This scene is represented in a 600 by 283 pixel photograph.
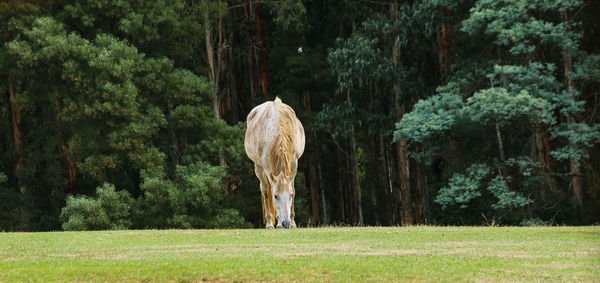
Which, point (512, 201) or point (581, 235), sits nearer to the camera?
point (581, 235)

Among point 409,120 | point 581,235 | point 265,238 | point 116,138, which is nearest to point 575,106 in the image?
point 409,120

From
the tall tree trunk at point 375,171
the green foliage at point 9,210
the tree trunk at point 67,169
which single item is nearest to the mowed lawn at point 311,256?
the green foliage at point 9,210

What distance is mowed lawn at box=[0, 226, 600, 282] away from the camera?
9109 mm

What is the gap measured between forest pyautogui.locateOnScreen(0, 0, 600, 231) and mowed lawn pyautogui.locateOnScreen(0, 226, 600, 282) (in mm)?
10618

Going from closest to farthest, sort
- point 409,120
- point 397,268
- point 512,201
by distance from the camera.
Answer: point 397,268
point 512,201
point 409,120

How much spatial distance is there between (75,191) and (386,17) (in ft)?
49.1

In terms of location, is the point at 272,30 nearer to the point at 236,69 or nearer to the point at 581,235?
the point at 236,69

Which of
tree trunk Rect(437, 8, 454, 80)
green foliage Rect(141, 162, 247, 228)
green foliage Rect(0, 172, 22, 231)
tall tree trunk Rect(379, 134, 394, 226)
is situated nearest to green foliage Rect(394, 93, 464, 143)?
tree trunk Rect(437, 8, 454, 80)

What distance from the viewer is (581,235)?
13844mm

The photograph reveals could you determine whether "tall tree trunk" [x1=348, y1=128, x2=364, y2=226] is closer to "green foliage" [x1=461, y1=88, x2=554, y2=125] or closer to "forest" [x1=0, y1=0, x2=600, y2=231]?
"forest" [x1=0, y1=0, x2=600, y2=231]

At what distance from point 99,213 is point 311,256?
18006mm

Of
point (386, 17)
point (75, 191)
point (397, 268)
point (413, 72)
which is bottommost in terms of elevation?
point (397, 268)

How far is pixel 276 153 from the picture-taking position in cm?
1853

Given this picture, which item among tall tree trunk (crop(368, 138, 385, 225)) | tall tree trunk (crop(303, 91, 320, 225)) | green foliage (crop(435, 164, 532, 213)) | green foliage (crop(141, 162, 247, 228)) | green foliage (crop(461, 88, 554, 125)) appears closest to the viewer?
green foliage (crop(461, 88, 554, 125))
